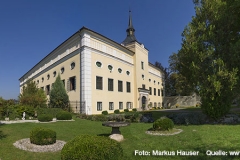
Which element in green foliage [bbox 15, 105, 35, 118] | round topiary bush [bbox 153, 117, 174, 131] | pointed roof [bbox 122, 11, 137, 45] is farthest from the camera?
pointed roof [bbox 122, 11, 137, 45]

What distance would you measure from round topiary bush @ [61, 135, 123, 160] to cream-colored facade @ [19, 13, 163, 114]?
61.8ft

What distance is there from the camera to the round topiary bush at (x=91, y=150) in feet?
13.7

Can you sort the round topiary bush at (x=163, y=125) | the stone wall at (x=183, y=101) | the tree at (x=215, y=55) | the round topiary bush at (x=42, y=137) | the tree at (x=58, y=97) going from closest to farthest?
1. the round topiary bush at (x=42, y=137)
2. the round topiary bush at (x=163, y=125)
3. the tree at (x=215, y=55)
4. the tree at (x=58, y=97)
5. the stone wall at (x=183, y=101)

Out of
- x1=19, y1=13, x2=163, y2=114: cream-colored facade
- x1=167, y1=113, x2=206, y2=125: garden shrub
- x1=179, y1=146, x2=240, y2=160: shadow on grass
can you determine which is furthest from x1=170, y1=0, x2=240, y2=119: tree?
x1=19, y1=13, x2=163, y2=114: cream-colored facade

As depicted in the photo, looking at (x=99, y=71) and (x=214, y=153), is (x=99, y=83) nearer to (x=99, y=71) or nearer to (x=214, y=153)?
(x=99, y=71)

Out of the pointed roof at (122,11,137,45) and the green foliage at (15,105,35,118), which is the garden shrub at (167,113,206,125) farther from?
the pointed roof at (122,11,137,45)

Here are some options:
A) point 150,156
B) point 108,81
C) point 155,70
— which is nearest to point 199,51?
point 150,156

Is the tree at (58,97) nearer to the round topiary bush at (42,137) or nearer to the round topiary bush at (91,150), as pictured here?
the round topiary bush at (42,137)

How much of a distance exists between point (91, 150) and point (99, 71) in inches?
850

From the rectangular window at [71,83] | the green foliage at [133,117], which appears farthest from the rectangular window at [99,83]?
the green foliage at [133,117]

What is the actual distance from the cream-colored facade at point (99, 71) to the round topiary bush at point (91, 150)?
61.8 feet

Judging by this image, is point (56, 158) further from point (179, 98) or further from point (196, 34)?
point (179, 98)

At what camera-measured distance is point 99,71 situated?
25531 millimetres

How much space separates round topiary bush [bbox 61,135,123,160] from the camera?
4.17 meters
